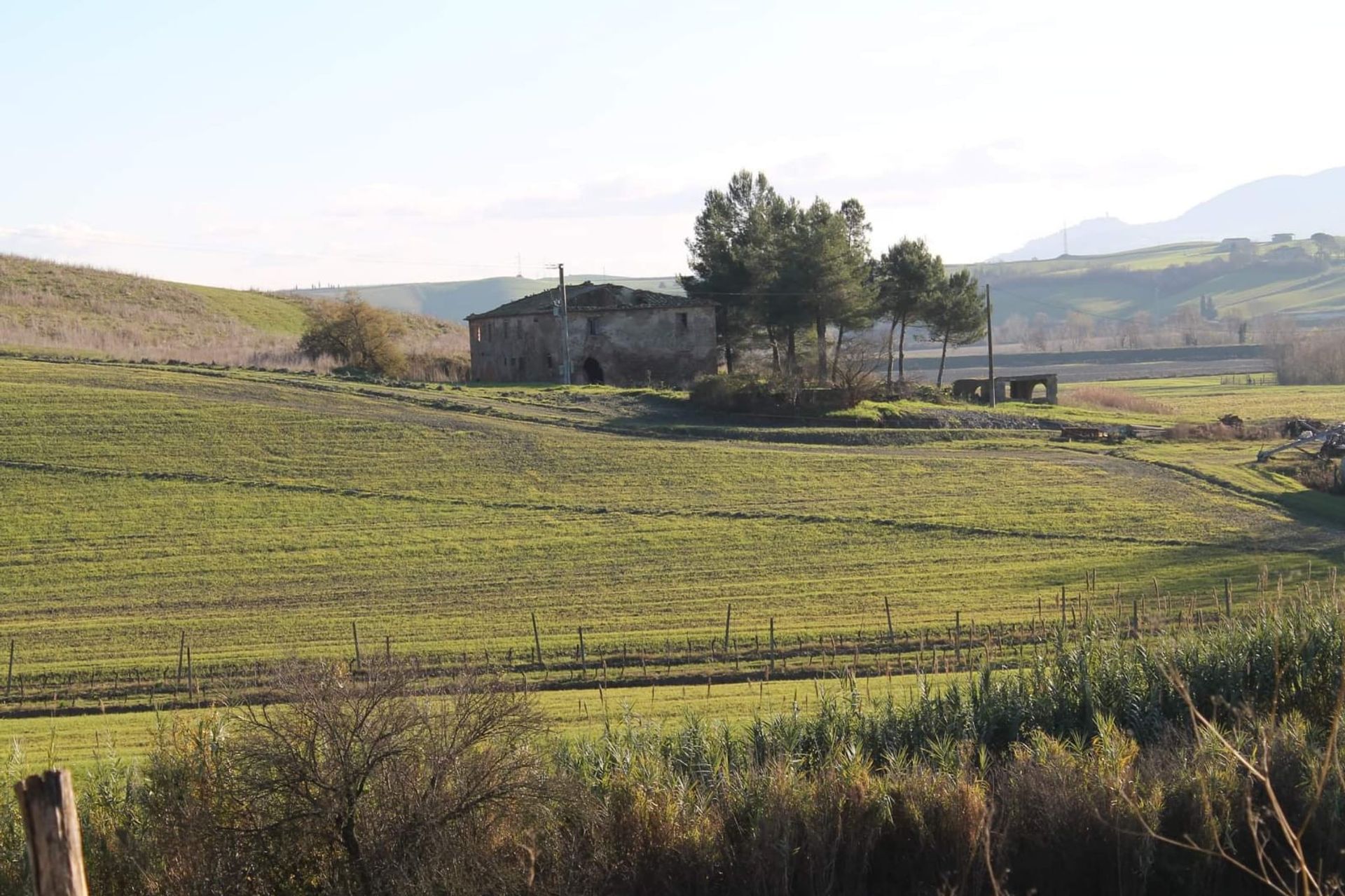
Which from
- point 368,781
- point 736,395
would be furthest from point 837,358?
point 368,781

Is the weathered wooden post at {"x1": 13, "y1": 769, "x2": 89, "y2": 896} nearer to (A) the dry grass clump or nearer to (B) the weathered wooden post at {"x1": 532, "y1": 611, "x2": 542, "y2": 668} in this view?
(B) the weathered wooden post at {"x1": 532, "y1": 611, "x2": 542, "y2": 668}

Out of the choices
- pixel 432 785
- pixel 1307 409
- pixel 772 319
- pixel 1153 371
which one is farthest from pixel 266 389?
pixel 1153 371

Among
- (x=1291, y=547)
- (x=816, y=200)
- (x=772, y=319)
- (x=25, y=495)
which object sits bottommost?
(x=1291, y=547)

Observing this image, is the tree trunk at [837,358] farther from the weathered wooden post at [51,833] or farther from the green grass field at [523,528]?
the weathered wooden post at [51,833]

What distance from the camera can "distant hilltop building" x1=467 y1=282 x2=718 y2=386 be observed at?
7319 cm

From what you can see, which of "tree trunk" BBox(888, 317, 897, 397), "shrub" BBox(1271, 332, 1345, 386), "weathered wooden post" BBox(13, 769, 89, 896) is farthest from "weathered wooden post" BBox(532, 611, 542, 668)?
"shrub" BBox(1271, 332, 1345, 386)

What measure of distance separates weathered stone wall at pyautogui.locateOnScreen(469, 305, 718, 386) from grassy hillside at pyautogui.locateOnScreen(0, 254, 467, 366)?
42.2ft

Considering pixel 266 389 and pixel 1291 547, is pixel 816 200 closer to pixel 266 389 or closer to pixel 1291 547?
→ pixel 266 389

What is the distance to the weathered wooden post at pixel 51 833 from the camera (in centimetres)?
906

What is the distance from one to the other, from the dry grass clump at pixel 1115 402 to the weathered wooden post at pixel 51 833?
7585 cm

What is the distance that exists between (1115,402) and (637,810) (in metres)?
71.4

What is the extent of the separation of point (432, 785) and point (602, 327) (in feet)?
192

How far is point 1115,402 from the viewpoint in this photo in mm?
82062

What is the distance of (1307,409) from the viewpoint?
265 feet
